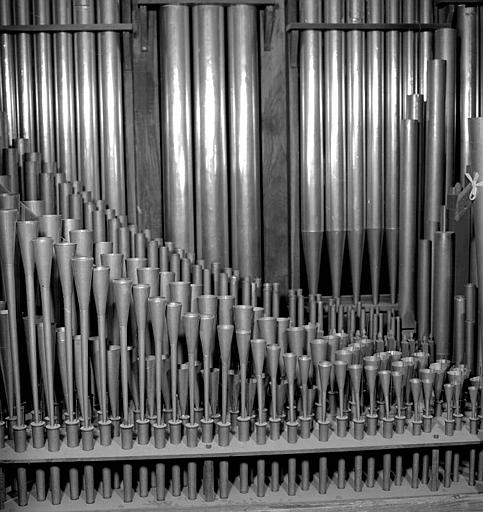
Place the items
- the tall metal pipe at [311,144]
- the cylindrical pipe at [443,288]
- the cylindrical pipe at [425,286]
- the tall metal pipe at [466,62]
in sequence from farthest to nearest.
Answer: the tall metal pipe at [466,62] → the tall metal pipe at [311,144] → the cylindrical pipe at [425,286] → the cylindrical pipe at [443,288]

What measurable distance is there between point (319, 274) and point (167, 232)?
0.93 m

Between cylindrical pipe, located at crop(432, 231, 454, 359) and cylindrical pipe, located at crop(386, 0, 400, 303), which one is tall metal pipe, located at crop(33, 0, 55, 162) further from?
cylindrical pipe, located at crop(432, 231, 454, 359)

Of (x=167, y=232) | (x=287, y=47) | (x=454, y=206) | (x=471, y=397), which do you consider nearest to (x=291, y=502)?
(x=471, y=397)

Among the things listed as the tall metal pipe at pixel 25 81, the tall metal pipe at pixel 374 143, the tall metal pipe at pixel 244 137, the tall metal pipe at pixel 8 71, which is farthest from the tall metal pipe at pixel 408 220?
the tall metal pipe at pixel 8 71

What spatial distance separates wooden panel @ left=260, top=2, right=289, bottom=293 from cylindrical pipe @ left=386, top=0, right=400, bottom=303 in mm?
568

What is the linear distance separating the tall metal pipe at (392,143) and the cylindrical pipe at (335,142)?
25 centimetres

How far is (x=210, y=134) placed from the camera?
201 inches

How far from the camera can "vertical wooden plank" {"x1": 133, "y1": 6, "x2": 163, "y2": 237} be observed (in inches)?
204

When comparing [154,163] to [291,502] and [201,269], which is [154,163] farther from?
[291,502]

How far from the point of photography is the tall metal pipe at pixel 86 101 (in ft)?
16.5

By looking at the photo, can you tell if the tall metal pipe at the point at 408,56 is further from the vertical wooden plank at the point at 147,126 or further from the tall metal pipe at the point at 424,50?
the vertical wooden plank at the point at 147,126

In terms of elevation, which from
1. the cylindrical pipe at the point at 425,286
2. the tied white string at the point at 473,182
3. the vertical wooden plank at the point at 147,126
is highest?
the vertical wooden plank at the point at 147,126

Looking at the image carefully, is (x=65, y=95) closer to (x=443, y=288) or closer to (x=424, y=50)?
(x=424, y=50)

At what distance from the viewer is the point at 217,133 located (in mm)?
5102
